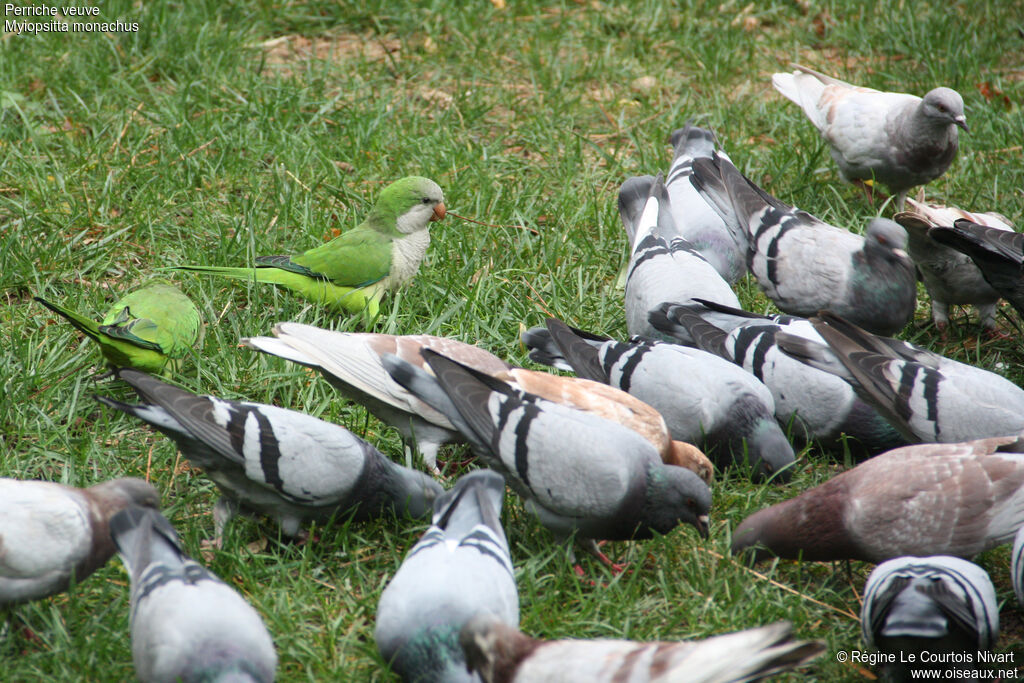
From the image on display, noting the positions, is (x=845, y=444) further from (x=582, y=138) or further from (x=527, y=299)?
(x=582, y=138)

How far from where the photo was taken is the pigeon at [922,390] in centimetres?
348

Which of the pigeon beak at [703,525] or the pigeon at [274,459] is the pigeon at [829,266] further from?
the pigeon at [274,459]

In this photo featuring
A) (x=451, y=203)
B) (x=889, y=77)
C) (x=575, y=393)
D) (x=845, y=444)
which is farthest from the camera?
(x=889, y=77)

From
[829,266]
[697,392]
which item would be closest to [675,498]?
[697,392]

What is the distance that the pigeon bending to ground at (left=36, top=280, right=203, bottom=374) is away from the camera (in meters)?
3.68

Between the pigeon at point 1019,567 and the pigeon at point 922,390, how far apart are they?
24.2 inches

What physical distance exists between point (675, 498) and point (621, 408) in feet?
1.58

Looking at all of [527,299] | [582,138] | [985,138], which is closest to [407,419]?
[527,299]

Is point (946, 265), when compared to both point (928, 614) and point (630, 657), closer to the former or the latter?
point (928, 614)

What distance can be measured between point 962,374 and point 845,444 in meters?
0.53

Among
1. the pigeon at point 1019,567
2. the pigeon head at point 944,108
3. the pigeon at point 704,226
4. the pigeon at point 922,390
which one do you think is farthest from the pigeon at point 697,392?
the pigeon head at point 944,108

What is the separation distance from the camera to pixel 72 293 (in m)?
4.48

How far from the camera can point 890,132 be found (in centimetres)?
530

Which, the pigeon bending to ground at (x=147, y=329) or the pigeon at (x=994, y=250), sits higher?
the pigeon at (x=994, y=250)
